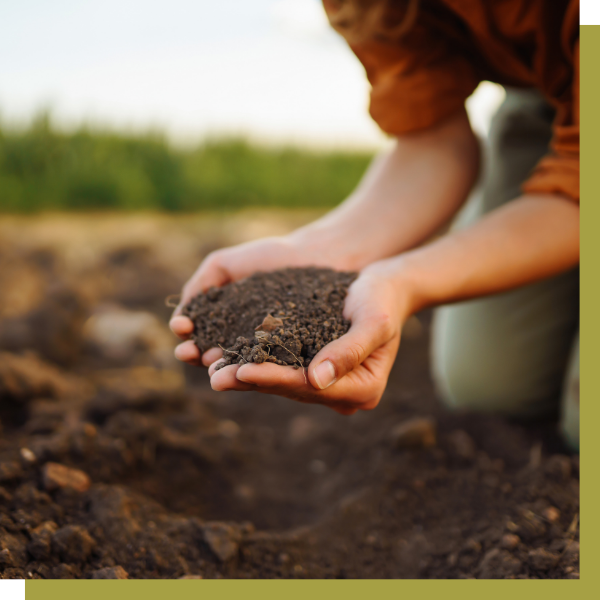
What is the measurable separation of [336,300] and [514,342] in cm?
105

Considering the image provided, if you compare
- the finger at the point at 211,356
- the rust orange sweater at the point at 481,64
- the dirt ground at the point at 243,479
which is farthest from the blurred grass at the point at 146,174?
the finger at the point at 211,356

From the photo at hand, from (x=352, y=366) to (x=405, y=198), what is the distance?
85cm

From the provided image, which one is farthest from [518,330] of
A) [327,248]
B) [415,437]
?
[327,248]

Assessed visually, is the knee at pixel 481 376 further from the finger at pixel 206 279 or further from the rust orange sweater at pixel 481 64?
the finger at pixel 206 279

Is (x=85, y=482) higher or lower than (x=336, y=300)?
lower

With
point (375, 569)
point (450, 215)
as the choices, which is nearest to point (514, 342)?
point (450, 215)

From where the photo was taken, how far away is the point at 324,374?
3.05 feet

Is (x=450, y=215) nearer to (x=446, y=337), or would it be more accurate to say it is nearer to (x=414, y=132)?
(x=414, y=132)

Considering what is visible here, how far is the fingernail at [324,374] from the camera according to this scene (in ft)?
3.04

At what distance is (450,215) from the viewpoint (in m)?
1.77

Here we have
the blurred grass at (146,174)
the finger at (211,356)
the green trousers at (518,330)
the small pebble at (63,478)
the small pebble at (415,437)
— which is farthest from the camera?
the blurred grass at (146,174)

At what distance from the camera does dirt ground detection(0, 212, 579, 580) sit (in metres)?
1.18

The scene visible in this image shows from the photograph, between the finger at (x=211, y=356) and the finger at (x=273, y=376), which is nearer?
the finger at (x=273, y=376)

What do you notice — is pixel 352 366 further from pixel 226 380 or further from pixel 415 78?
pixel 415 78
